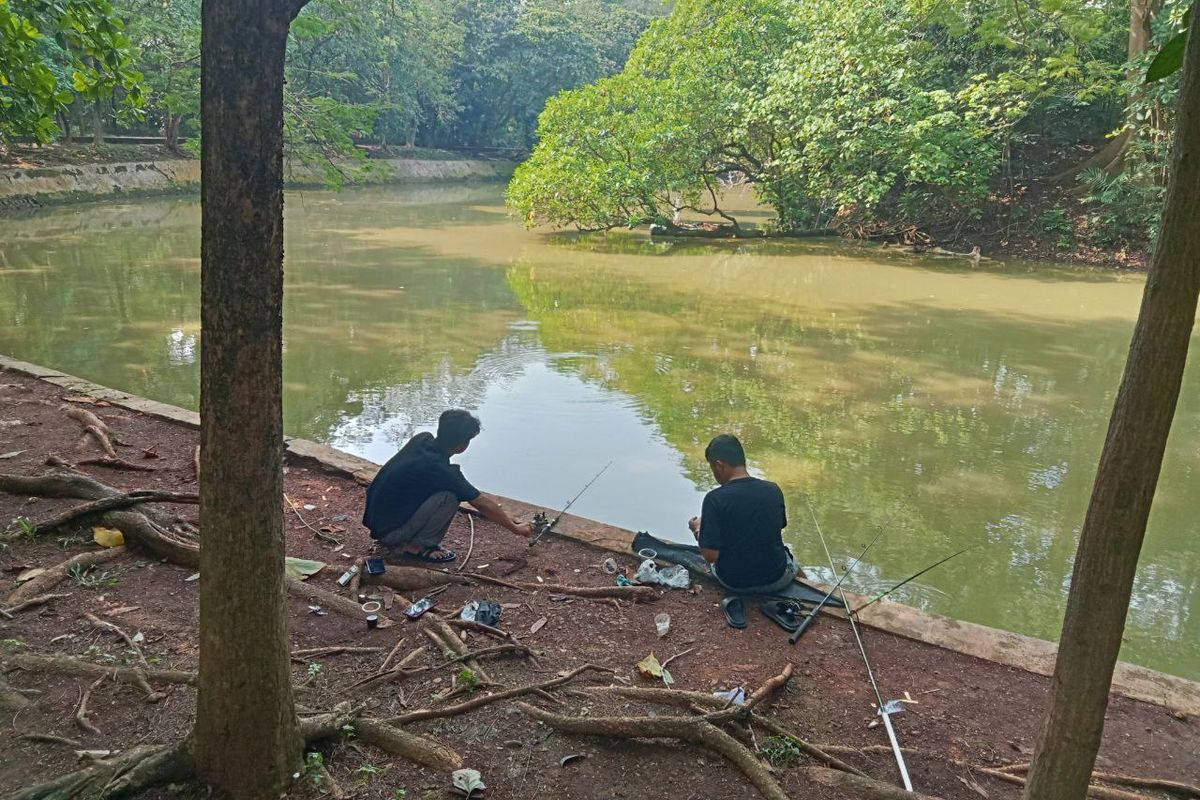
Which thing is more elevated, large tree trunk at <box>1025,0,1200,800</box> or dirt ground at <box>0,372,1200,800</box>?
large tree trunk at <box>1025,0,1200,800</box>

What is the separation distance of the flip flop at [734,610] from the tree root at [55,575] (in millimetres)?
2637

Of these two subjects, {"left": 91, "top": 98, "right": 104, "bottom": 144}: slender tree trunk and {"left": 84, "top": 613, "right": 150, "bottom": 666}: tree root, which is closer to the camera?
{"left": 84, "top": 613, "right": 150, "bottom": 666}: tree root

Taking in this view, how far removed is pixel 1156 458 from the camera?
157cm

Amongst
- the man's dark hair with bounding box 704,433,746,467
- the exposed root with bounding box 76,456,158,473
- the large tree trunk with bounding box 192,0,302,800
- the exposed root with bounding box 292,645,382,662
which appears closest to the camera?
the large tree trunk with bounding box 192,0,302,800

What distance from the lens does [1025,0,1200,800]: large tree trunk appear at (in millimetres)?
1484

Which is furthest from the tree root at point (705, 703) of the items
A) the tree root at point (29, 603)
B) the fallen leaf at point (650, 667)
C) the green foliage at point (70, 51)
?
the green foliage at point (70, 51)

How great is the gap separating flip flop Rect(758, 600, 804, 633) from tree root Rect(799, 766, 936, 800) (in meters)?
1.04

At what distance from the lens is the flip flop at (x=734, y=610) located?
3.62 m

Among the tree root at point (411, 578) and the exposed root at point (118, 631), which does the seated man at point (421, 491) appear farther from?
the exposed root at point (118, 631)

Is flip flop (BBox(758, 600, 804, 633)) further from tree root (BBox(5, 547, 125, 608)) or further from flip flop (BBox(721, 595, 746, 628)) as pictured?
tree root (BBox(5, 547, 125, 608))

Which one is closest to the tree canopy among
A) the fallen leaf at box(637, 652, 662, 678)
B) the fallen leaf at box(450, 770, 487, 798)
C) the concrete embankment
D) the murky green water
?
the murky green water

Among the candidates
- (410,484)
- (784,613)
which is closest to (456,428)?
(410,484)

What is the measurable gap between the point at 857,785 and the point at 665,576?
5.24 feet

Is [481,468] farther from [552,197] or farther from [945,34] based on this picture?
[945,34]
